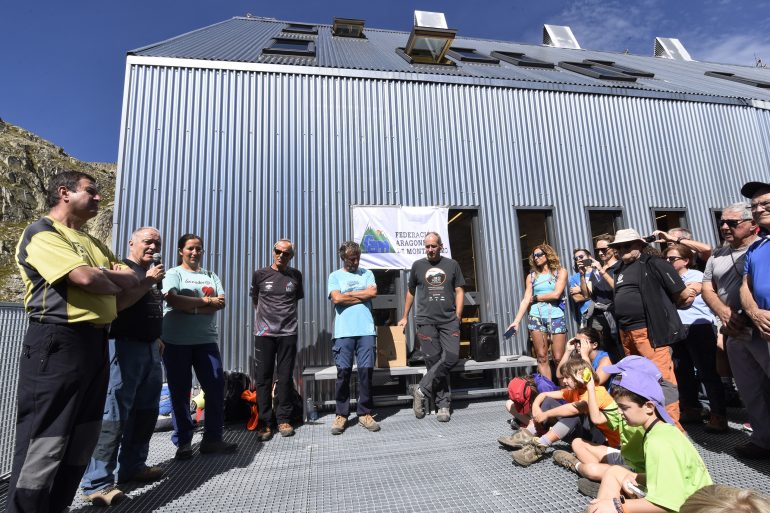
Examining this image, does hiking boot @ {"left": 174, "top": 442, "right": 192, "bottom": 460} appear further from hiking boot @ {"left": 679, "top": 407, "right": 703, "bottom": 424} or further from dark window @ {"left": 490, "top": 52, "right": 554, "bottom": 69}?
dark window @ {"left": 490, "top": 52, "right": 554, "bottom": 69}

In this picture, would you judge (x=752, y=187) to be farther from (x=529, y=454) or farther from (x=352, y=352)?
(x=352, y=352)

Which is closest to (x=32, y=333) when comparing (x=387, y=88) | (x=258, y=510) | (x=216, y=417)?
(x=258, y=510)

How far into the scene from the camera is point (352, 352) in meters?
4.34

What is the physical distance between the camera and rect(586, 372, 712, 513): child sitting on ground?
1768 mm

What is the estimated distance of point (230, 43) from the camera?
7.67 m

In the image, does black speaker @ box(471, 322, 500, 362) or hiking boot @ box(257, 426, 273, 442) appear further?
black speaker @ box(471, 322, 500, 362)

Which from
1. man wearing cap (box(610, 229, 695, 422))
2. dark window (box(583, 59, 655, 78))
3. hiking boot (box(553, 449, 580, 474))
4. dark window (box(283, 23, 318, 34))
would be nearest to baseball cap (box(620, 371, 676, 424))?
hiking boot (box(553, 449, 580, 474))

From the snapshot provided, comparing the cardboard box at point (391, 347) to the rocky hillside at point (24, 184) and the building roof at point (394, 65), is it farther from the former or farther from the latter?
the rocky hillside at point (24, 184)

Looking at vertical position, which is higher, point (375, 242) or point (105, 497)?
point (375, 242)

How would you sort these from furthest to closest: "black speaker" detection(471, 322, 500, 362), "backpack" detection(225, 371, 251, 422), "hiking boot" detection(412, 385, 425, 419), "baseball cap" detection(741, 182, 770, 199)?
"black speaker" detection(471, 322, 500, 362)
"backpack" detection(225, 371, 251, 422)
"hiking boot" detection(412, 385, 425, 419)
"baseball cap" detection(741, 182, 770, 199)

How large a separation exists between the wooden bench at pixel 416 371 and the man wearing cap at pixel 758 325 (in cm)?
→ 237

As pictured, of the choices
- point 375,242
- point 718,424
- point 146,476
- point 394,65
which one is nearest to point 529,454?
point 718,424

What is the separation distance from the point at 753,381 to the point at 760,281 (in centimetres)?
104

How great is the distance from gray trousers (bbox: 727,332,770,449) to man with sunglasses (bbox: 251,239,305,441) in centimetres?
409
